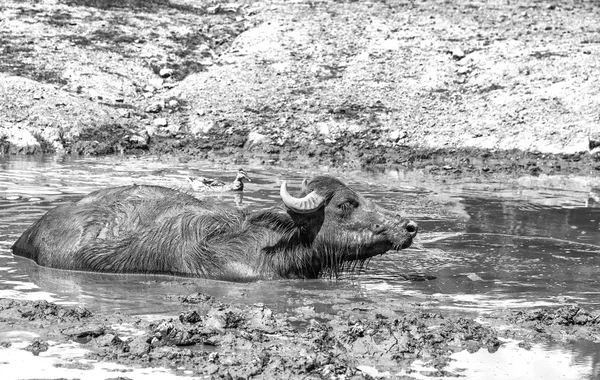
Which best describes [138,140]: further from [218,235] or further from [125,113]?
[218,235]

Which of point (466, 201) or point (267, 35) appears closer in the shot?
point (466, 201)

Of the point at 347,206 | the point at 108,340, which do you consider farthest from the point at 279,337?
the point at 347,206

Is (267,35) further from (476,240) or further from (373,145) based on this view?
(476,240)

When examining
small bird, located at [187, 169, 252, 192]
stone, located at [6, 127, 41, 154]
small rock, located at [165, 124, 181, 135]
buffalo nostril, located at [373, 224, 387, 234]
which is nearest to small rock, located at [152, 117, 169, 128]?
small rock, located at [165, 124, 181, 135]

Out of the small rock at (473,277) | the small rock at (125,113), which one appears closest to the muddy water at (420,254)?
the small rock at (473,277)

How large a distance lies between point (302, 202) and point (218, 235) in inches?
33.2

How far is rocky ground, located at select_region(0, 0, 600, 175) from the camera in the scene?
17.8 metres

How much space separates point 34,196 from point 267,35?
28.3 ft

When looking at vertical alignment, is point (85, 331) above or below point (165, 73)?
below

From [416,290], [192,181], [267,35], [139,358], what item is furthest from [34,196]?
[267,35]

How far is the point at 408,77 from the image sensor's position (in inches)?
781

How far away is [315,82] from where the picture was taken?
19922mm

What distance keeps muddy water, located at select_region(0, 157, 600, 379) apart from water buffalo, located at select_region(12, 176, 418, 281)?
19cm

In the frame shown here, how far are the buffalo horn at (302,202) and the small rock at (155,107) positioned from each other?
9201 mm
